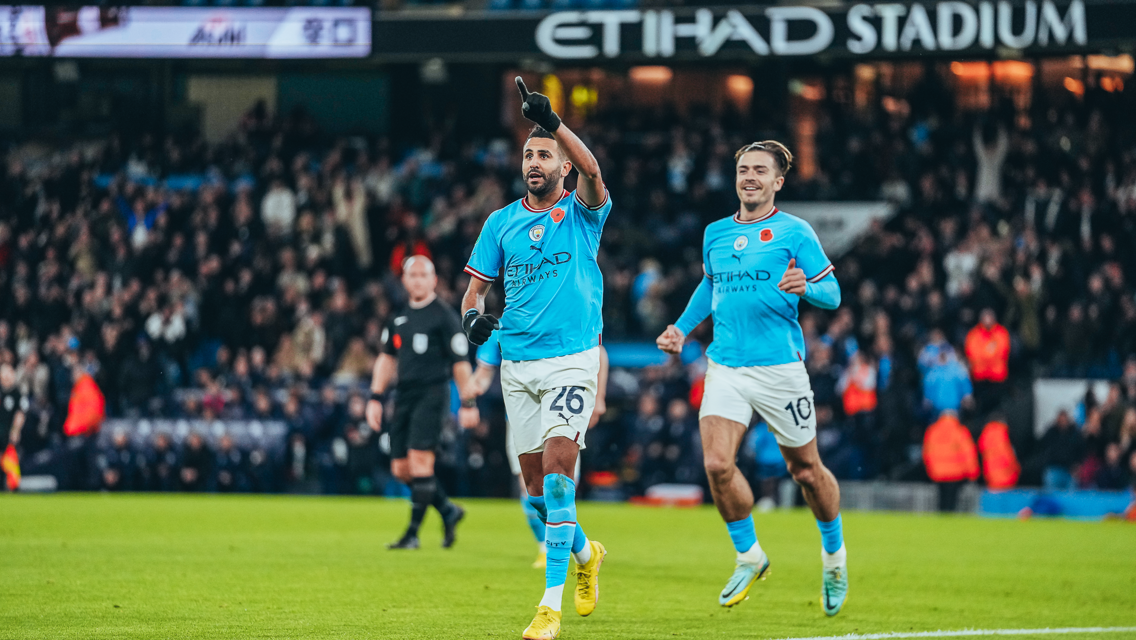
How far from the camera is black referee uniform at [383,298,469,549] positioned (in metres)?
12.2

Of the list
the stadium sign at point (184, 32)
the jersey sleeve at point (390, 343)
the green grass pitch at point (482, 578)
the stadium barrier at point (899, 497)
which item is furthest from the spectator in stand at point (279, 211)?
the jersey sleeve at point (390, 343)

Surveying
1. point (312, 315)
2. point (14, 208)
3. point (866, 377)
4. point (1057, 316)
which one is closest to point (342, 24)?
point (312, 315)

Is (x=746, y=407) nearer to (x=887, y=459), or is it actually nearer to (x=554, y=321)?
(x=554, y=321)

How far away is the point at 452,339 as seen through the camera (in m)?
12.3

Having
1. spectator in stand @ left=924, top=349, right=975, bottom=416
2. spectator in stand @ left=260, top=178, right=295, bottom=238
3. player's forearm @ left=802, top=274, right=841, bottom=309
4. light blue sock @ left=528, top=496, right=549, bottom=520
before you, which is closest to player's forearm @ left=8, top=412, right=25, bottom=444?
spectator in stand @ left=260, top=178, right=295, bottom=238

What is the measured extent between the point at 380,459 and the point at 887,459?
7.36 meters

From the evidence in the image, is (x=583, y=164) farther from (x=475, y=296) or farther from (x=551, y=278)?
(x=475, y=296)

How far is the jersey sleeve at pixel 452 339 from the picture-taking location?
1218 cm

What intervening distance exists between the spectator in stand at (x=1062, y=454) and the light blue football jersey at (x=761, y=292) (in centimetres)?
1251

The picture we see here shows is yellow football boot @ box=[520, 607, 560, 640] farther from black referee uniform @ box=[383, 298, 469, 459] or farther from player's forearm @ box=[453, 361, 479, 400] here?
black referee uniform @ box=[383, 298, 469, 459]

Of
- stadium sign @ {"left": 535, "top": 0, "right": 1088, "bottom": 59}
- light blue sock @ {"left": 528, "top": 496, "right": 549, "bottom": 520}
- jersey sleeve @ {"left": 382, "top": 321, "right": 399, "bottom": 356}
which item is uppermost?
stadium sign @ {"left": 535, "top": 0, "right": 1088, "bottom": 59}

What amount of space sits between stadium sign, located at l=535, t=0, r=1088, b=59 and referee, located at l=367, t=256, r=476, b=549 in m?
12.9

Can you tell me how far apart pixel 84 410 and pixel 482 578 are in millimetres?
13751

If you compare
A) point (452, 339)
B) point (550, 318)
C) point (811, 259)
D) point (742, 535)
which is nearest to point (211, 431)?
point (452, 339)
